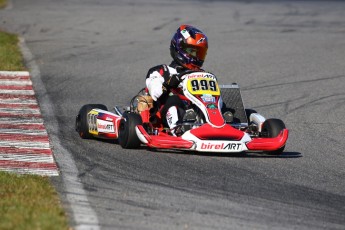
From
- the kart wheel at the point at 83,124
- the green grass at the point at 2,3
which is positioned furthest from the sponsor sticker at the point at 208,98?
the green grass at the point at 2,3

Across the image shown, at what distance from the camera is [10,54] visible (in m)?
14.4

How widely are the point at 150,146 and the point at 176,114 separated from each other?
0.60 m

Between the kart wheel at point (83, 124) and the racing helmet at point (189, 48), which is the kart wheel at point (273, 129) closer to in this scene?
the racing helmet at point (189, 48)

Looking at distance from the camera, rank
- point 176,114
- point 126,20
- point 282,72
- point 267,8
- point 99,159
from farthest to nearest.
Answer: point 267,8
point 126,20
point 282,72
point 176,114
point 99,159

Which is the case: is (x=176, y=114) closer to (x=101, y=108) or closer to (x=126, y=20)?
(x=101, y=108)

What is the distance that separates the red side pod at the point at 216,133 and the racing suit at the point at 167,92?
47cm

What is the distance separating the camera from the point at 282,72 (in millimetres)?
14281

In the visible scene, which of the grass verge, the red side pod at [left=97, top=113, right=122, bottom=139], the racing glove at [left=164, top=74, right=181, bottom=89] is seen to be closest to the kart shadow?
the red side pod at [left=97, top=113, right=122, bottom=139]

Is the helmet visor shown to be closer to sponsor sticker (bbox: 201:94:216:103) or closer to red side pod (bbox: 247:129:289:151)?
sponsor sticker (bbox: 201:94:216:103)

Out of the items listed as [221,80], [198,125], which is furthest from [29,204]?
[221,80]

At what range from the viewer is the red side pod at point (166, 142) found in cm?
817

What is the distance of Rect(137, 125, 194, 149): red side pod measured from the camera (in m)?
8.17

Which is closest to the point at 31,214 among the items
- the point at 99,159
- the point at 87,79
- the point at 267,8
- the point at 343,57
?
the point at 99,159

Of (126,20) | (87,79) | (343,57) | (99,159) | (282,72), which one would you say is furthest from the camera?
(126,20)
